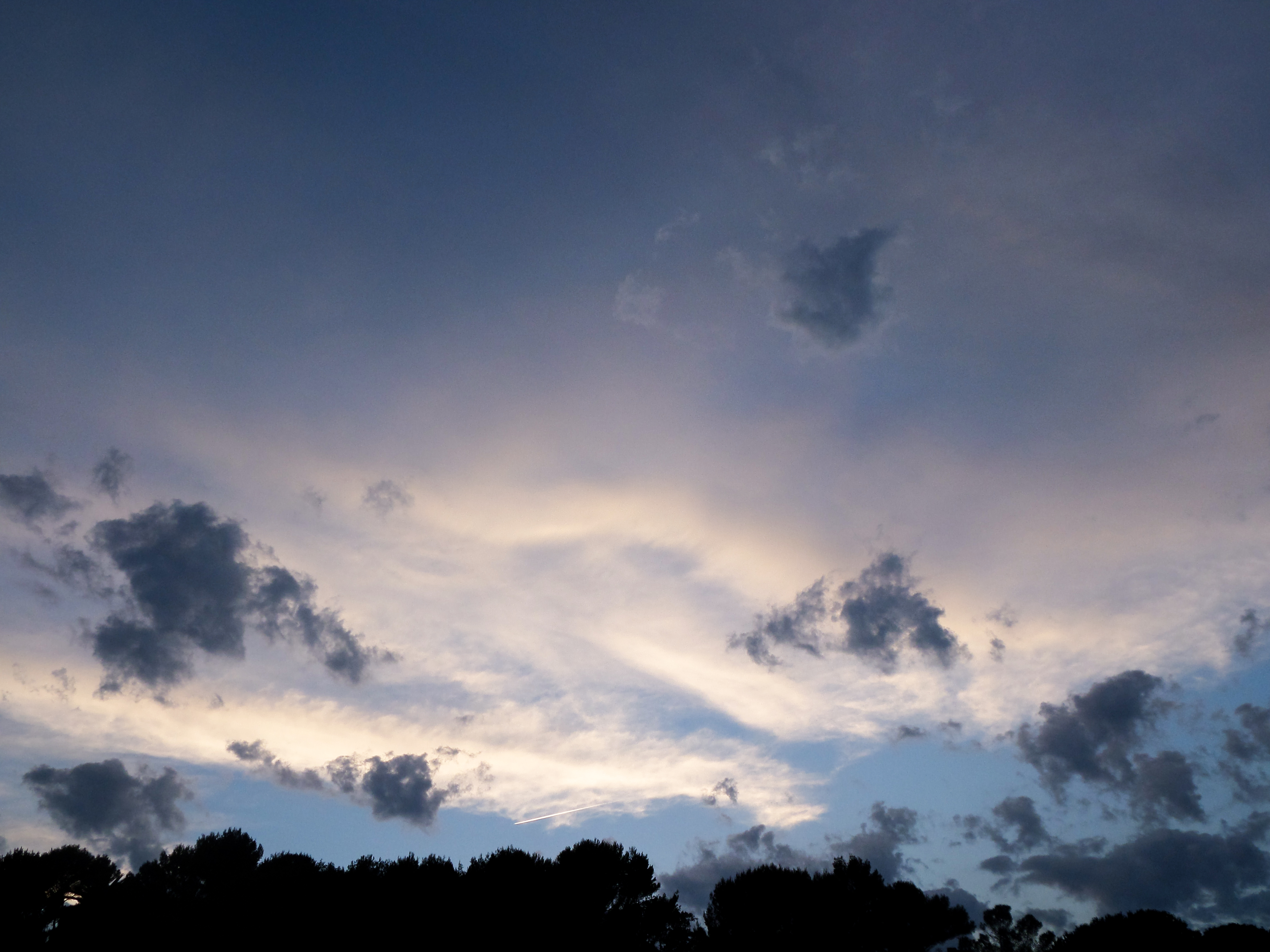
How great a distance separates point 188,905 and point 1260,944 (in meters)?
99.5

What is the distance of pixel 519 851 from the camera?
66.6 meters

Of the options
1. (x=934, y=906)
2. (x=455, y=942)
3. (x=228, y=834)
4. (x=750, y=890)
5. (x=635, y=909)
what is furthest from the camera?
(x=228, y=834)

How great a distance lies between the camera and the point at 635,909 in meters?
63.7

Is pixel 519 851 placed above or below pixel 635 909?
above

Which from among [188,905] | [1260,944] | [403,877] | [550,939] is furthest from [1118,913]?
[188,905]

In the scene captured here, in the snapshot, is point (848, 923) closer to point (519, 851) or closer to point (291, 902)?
point (519, 851)

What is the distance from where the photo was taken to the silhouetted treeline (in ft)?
190

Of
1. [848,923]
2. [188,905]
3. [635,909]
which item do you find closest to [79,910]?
[188,905]

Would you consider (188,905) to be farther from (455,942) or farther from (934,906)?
(934,906)

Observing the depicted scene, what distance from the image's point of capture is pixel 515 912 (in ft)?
198

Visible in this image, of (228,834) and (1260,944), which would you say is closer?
(1260,944)

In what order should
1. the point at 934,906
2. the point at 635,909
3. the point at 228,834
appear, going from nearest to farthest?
the point at 635,909 → the point at 934,906 → the point at 228,834

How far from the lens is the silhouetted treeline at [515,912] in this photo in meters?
57.8

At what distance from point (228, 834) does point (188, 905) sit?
2416 centimetres
